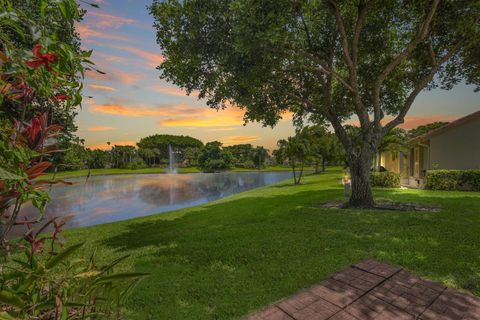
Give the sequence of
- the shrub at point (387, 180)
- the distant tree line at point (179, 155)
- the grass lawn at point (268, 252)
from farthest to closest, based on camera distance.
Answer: the distant tree line at point (179, 155)
the shrub at point (387, 180)
the grass lawn at point (268, 252)

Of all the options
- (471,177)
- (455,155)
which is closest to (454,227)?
(471,177)

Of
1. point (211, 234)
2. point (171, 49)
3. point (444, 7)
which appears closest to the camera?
point (211, 234)

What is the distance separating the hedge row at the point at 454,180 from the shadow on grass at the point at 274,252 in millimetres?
7704

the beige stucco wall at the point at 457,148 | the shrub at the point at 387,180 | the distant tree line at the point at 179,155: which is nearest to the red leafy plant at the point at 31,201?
the shrub at the point at 387,180

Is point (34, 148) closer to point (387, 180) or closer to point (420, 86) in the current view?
point (420, 86)

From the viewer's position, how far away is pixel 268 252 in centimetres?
612

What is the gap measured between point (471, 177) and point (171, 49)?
1887cm

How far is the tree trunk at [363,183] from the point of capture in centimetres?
1119

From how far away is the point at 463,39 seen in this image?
1050 centimetres

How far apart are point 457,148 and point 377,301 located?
20936mm

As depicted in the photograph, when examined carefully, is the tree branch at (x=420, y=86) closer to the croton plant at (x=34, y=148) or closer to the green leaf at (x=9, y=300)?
the croton plant at (x=34, y=148)

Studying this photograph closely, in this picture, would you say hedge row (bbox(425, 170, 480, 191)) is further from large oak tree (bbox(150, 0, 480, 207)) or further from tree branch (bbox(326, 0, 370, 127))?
tree branch (bbox(326, 0, 370, 127))

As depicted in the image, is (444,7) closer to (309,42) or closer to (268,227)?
(309,42)

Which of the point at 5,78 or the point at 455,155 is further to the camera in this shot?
the point at 455,155
